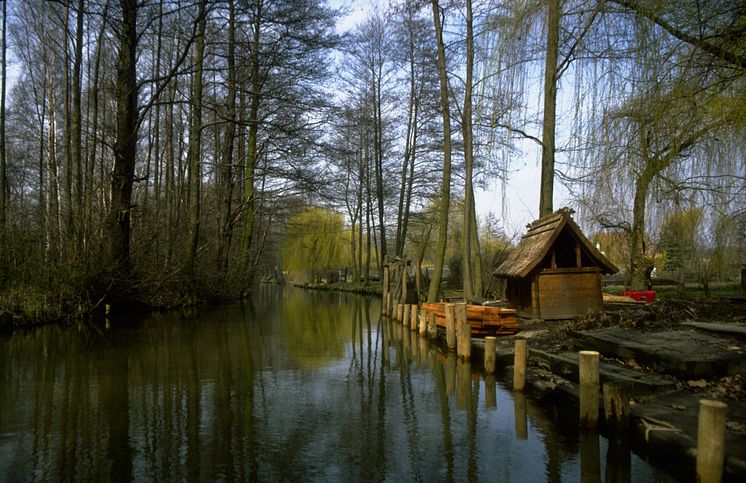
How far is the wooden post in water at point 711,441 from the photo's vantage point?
3.46 metres

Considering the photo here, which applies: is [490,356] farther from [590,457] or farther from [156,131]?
[156,131]

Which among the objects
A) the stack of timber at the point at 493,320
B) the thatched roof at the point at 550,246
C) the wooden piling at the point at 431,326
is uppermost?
the thatched roof at the point at 550,246

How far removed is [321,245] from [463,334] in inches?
1405

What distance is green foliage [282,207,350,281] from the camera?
143ft

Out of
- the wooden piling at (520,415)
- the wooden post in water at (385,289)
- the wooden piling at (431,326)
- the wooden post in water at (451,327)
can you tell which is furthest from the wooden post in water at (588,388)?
the wooden post in water at (385,289)

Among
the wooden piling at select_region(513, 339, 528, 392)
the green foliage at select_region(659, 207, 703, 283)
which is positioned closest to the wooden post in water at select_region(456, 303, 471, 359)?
the wooden piling at select_region(513, 339, 528, 392)

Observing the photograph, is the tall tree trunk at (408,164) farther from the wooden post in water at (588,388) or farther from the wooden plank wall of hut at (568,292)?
the wooden post in water at (588,388)

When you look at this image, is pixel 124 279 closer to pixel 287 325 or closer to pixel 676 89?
pixel 287 325

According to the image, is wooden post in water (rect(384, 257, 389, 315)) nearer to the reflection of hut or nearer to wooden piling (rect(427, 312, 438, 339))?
wooden piling (rect(427, 312, 438, 339))

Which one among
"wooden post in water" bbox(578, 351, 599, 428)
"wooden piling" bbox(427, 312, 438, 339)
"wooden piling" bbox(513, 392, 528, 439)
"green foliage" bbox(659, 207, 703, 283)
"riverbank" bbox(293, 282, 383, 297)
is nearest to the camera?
"wooden post in water" bbox(578, 351, 599, 428)

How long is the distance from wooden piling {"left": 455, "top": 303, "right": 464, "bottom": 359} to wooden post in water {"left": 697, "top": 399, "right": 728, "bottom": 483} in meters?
5.99

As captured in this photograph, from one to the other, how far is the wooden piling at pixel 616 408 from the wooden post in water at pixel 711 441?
54.6 inches

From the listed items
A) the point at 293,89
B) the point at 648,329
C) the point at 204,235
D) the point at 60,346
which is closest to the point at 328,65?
the point at 293,89

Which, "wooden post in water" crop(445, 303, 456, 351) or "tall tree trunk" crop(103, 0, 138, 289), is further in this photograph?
"tall tree trunk" crop(103, 0, 138, 289)
